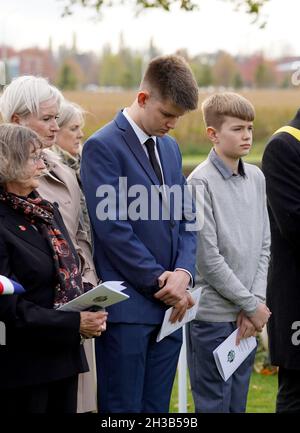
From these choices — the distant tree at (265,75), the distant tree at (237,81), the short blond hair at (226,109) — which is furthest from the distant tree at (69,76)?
the short blond hair at (226,109)

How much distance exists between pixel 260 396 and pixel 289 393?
2.01 metres

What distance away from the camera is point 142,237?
14.0 feet

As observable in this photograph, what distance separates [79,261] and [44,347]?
0.47 m

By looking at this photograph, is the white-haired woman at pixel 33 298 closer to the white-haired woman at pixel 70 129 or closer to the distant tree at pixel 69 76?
the white-haired woman at pixel 70 129

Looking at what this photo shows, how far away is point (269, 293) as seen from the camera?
482 centimetres

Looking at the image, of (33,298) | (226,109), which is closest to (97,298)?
(33,298)

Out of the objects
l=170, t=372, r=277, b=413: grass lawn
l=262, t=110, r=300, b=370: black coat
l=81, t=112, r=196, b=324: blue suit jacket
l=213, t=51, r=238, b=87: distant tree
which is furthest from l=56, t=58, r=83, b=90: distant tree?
l=81, t=112, r=196, b=324: blue suit jacket

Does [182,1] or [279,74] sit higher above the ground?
[182,1]

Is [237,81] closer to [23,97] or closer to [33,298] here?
[23,97]

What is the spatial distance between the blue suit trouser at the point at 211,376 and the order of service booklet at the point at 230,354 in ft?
0.18

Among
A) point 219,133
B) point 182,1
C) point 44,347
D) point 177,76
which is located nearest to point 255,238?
point 219,133

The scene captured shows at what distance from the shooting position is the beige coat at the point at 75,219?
423cm

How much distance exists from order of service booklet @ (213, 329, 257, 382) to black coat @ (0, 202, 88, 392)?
105 centimetres
